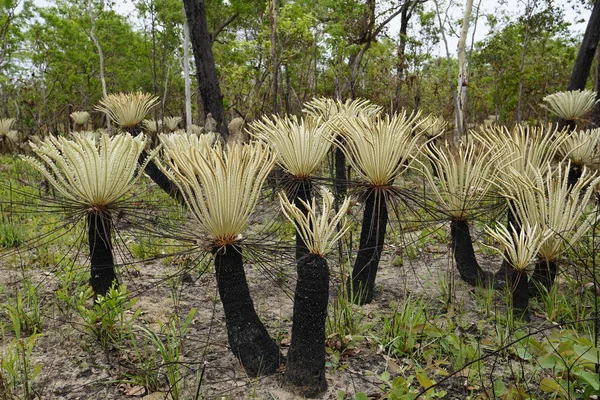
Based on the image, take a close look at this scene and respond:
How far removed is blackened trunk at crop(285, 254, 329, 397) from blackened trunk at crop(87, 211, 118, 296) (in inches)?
44.9

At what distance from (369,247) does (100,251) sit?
1.69 meters

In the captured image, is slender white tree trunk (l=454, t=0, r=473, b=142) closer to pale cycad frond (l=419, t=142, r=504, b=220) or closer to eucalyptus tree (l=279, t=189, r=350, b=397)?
pale cycad frond (l=419, t=142, r=504, b=220)

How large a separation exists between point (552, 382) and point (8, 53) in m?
23.3

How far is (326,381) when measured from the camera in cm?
240

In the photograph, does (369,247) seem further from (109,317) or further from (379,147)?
(109,317)

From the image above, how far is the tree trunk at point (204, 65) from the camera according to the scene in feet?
25.6

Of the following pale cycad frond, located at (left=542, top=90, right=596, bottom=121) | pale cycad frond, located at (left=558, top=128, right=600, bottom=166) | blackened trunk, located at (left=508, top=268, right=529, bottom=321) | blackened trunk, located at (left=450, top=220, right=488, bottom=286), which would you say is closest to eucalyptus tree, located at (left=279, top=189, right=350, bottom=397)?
blackened trunk, located at (left=508, top=268, right=529, bottom=321)

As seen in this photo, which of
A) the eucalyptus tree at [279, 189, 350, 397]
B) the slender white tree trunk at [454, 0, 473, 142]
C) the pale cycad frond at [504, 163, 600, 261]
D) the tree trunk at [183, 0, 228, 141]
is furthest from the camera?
the tree trunk at [183, 0, 228, 141]

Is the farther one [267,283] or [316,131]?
[267,283]

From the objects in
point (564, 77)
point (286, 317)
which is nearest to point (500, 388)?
point (286, 317)

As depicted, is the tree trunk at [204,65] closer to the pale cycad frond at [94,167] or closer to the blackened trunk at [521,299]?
the pale cycad frond at [94,167]

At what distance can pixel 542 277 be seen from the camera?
Result: 3.14 metres

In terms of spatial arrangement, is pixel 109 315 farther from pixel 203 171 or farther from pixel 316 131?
pixel 316 131

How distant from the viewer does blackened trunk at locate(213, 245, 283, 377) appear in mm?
2328
